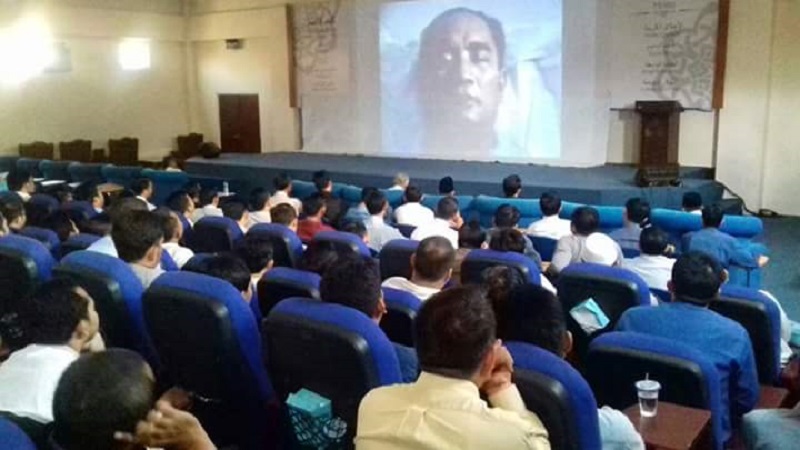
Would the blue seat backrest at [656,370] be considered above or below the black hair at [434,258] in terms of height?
below

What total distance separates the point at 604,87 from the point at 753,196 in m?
2.16

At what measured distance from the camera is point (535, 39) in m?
9.88

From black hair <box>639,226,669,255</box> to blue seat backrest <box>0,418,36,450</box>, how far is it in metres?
3.17

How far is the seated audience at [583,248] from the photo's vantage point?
4340 mm

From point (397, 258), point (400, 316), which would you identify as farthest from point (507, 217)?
point (400, 316)

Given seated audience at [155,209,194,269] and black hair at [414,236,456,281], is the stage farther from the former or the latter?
black hair at [414,236,456,281]

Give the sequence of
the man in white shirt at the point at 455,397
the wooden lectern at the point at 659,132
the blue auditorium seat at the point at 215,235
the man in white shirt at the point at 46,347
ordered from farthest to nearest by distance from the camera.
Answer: the wooden lectern at the point at 659,132 < the blue auditorium seat at the point at 215,235 < the man in white shirt at the point at 46,347 < the man in white shirt at the point at 455,397

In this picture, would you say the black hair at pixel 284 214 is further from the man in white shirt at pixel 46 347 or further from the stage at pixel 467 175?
the stage at pixel 467 175

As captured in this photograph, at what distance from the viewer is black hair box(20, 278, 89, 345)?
2.24 m

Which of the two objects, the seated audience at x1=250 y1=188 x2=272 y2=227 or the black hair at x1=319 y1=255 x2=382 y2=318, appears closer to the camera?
the black hair at x1=319 y1=255 x2=382 y2=318

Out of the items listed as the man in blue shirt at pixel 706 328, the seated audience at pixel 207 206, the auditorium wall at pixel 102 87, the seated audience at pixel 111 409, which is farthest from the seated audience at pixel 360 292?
the auditorium wall at pixel 102 87

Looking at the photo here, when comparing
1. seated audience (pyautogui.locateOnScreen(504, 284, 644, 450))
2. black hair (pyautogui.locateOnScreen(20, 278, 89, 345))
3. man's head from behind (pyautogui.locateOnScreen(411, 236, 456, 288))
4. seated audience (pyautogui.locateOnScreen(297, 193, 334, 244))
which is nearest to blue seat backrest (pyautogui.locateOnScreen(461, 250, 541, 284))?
man's head from behind (pyautogui.locateOnScreen(411, 236, 456, 288))

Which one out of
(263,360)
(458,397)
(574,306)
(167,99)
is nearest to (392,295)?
(263,360)

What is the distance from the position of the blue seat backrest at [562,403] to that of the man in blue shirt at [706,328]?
→ 39.9 inches
